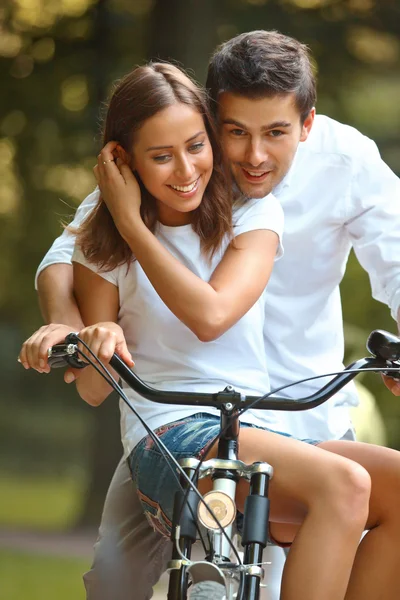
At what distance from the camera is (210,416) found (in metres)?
1.96

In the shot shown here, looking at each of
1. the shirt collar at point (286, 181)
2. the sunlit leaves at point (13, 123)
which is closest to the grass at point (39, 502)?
the sunlit leaves at point (13, 123)

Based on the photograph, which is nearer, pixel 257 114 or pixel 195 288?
pixel 195 288

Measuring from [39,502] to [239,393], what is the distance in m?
5.06

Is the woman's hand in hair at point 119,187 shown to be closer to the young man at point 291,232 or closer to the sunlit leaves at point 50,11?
the young man at point 291,232

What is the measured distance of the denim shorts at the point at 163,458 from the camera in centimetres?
181

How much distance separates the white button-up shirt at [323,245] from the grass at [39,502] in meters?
3.75

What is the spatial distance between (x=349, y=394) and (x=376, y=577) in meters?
0.80

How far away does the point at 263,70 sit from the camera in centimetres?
227

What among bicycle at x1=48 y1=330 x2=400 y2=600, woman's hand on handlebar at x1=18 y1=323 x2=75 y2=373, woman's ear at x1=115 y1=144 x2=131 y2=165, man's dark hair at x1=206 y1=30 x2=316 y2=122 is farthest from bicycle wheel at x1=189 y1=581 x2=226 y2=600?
man's dark hair at x1=206 y1=30 x2=316 y2=122

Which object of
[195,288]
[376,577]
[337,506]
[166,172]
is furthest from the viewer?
[166,172]

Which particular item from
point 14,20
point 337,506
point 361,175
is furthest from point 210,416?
point 14,20

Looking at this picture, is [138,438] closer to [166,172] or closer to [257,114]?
[166,172]

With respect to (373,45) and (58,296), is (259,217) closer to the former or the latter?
(58,296)

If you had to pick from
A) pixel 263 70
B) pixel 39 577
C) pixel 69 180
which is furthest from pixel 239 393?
pixel 69 180
